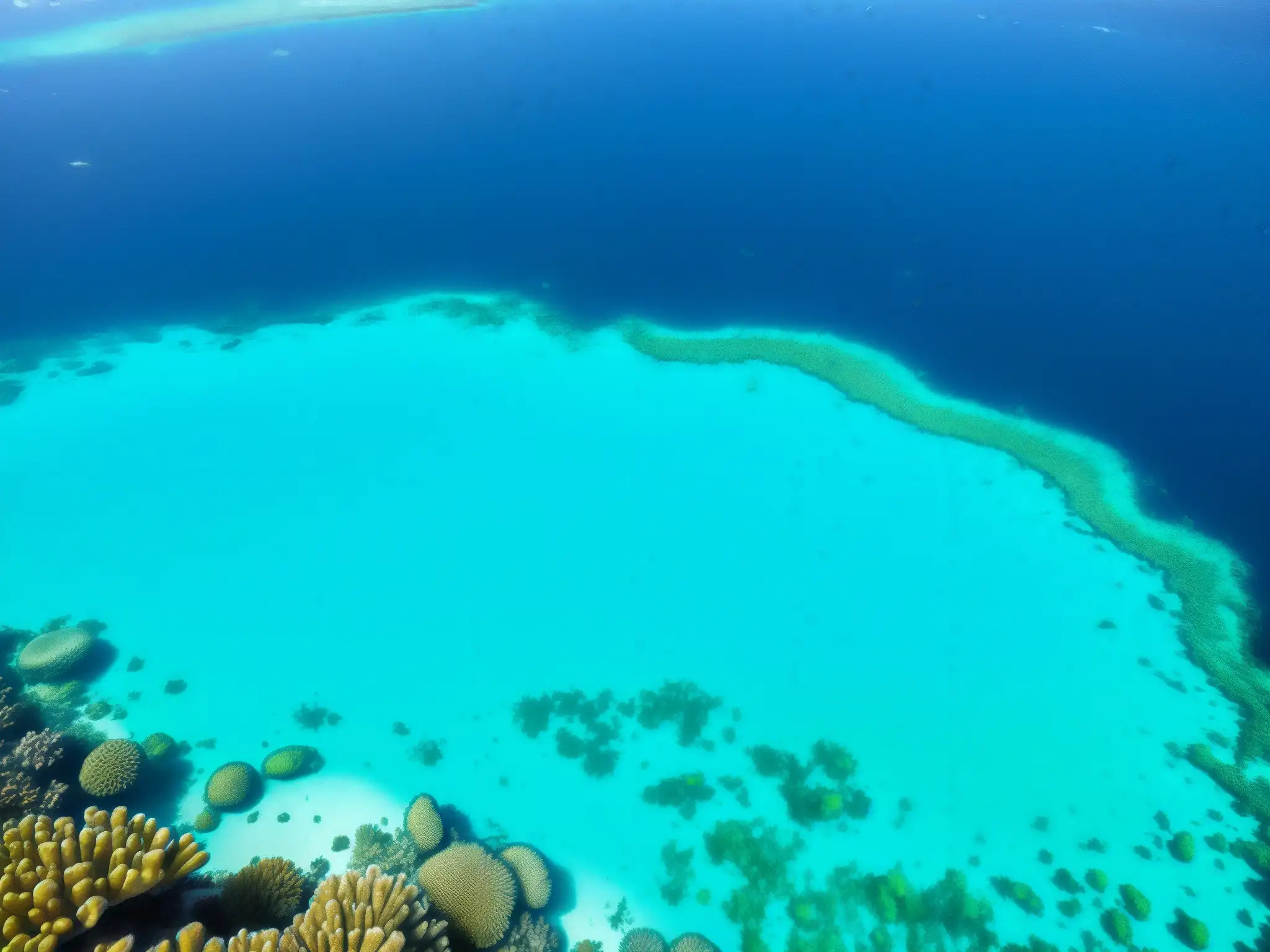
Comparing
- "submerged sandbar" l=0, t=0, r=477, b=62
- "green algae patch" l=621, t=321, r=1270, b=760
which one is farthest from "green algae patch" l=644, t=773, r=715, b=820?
"submerged sandbar" l=0, t=0, r=477, b=62

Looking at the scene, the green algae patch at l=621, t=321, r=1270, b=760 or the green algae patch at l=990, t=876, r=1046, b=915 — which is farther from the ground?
the green algae patch at l=621, t=321, r=1270, b=760

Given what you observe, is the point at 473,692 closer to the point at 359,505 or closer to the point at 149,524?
the point at 359,505

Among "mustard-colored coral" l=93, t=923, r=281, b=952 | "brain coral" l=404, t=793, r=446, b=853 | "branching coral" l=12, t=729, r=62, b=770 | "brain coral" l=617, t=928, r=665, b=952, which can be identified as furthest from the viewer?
A: "brain coral" l=404, t=793, r=446, b=853

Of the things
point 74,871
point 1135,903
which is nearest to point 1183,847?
point 1135,903

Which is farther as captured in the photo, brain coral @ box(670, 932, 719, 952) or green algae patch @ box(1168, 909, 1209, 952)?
green algae patch @ box(1168, 909, 1209, 952)

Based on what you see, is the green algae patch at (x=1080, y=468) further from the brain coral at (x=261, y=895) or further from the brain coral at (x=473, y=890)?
the brain coral at (x=261, y=895)

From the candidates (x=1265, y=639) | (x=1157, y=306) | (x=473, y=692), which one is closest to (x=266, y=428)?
(x=473, y=692)

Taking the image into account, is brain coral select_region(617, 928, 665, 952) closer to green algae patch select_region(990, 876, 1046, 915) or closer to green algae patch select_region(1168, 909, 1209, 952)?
green algae patch select_region(990, 876, 1046, 915)

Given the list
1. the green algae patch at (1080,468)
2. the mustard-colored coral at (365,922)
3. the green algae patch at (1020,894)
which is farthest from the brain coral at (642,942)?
the green algae patch at (1080,468)
